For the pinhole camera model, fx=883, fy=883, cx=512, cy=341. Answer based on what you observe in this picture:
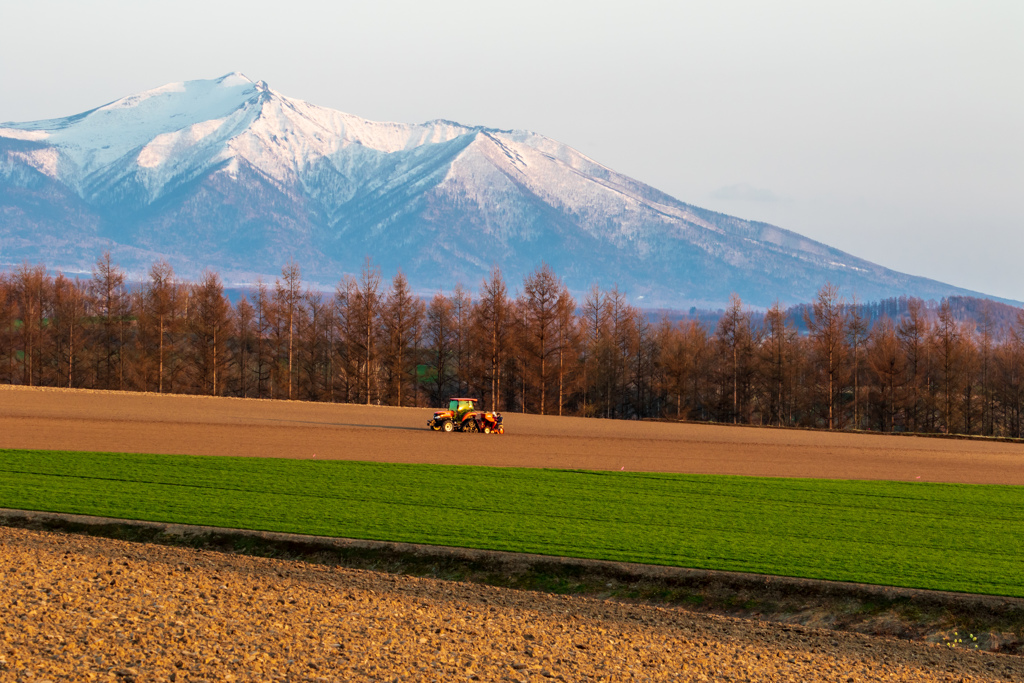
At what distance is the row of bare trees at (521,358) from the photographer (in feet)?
247

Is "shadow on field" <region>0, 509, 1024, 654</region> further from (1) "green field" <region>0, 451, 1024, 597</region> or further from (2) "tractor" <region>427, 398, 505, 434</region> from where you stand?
(2) "tractor" <region>427, 398, 505, 434</region>

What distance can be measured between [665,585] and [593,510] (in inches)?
231

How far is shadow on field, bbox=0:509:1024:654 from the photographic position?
1339 centimetres

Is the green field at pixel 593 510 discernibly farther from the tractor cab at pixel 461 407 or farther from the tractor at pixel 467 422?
the tractor cab at pixel 461 407

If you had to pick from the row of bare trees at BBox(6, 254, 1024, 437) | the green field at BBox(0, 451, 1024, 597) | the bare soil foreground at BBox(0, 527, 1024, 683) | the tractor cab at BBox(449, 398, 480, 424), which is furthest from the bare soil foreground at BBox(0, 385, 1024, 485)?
the row of bare trees at BBox(6, 254, 1024, 437)

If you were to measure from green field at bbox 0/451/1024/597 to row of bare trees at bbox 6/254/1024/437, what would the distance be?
44.6 metres

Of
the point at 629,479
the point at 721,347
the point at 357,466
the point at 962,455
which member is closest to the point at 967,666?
the point at 629,479

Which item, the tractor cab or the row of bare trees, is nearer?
the tractor cab

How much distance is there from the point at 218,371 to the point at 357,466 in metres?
55.4

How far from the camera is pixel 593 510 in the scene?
20.6 meters

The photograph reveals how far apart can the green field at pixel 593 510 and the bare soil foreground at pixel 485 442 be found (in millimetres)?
2922

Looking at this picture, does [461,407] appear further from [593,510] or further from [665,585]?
[665,585]

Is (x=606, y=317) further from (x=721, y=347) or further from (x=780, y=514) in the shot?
(x=780, y=514)

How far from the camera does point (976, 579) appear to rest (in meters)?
14.8
